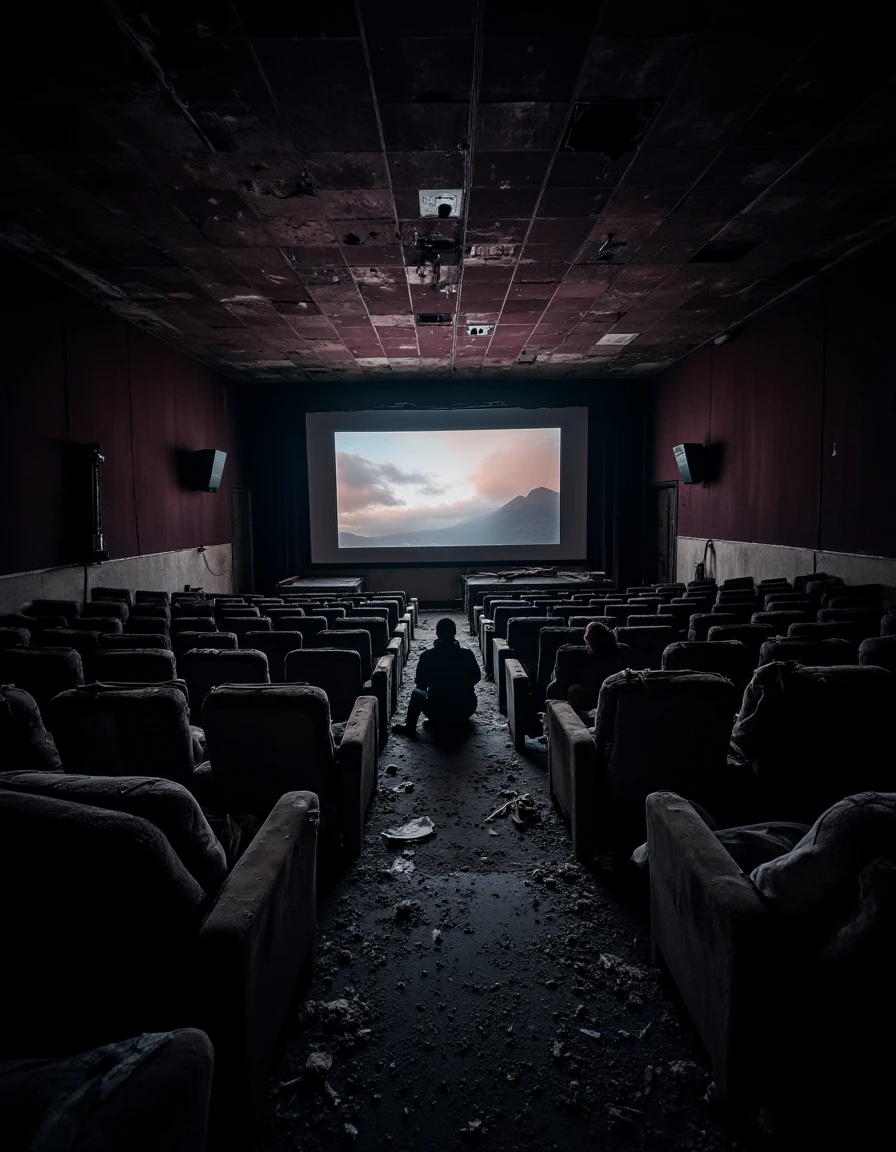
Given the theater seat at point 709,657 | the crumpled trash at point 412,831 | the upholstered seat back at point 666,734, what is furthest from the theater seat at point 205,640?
the theater seat at point 709,657

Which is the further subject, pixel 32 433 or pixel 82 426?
pixel 82 426

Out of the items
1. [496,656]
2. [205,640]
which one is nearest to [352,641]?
[205,640]

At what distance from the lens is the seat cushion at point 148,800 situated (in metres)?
1.36

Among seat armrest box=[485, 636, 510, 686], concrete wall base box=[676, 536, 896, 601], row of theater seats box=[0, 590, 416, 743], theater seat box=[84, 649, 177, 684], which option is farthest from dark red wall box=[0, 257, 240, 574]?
concrete wall base box=[676, 536, 896, 601]

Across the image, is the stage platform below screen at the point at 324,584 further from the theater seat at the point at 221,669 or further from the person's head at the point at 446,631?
the theater seat at the point at 221,669

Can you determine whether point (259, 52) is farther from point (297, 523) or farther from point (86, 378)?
point (297, 523)

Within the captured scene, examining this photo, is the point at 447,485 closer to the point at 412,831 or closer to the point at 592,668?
the point at 592,668

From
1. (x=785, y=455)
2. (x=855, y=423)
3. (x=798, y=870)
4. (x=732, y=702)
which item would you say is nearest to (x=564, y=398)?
(x=785, y=455)

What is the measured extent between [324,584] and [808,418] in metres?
8.14

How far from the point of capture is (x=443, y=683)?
4.44 m

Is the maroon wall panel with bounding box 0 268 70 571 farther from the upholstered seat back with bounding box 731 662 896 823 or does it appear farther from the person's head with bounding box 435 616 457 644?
the upholstered seat back with bounding box 731 662 896 823

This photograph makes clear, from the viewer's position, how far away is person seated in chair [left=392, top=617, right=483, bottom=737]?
14.6 ft

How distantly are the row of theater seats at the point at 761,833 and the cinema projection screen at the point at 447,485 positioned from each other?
9.67m

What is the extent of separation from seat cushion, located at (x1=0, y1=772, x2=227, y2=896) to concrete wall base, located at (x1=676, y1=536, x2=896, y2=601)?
6527mm
